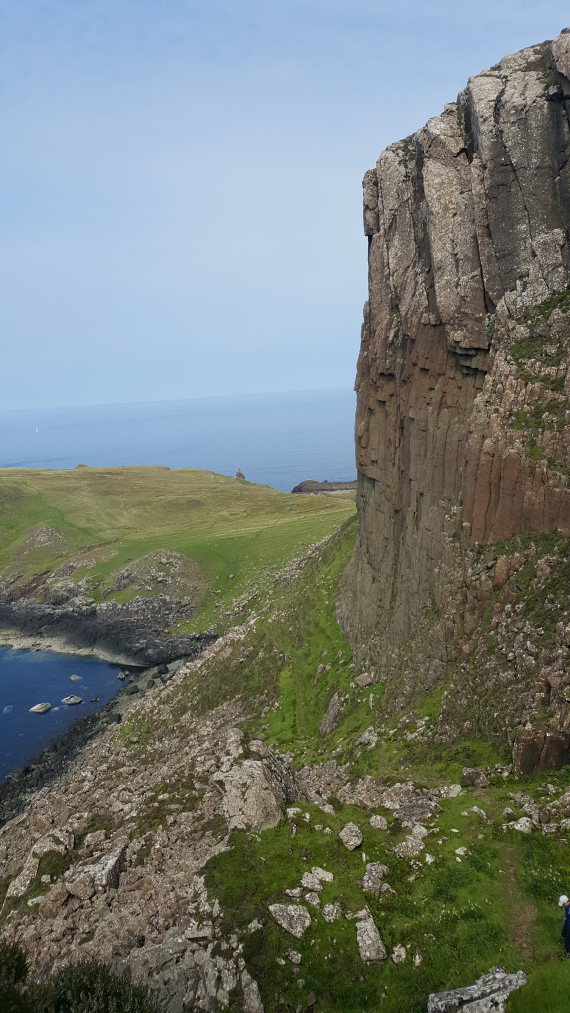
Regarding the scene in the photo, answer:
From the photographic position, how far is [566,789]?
24.0 meters

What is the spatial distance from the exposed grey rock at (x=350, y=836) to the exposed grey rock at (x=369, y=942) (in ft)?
12.4

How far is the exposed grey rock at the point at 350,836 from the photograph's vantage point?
24.9 meters

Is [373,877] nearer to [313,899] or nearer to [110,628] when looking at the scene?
[313,899]

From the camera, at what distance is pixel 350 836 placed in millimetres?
25328

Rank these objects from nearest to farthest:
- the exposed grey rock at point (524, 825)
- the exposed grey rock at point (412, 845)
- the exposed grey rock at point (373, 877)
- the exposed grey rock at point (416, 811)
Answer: the exposed grey rock at point (373, 877)
the exposed grey rock at point (524, 825)
the exposed grey rock at point (412, 845)
the exposed grey rock at point (416, 811)

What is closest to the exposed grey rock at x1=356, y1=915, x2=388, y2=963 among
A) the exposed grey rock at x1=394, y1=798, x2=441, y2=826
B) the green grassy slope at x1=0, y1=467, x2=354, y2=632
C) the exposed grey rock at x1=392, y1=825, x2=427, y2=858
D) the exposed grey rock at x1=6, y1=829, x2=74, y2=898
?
the exposed grey rock at x1=392, y1=825, x2=427, y2=858

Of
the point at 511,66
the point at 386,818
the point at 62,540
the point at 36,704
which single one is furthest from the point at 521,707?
the point at 62,540

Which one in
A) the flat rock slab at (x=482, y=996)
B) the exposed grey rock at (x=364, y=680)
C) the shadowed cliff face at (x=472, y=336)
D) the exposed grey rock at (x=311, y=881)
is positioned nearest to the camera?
the flat rock slab at (x=482, y=996)

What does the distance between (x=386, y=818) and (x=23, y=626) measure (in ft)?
290

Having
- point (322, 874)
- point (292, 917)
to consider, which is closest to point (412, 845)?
point (322, 874)

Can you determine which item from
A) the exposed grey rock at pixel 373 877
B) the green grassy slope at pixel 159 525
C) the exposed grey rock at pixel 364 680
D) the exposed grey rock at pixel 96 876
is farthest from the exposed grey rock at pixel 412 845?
the green grassy slope at pixel 159 525

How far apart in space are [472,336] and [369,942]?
29.8 metres

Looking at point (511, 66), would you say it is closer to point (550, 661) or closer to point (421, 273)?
point (421, 273)

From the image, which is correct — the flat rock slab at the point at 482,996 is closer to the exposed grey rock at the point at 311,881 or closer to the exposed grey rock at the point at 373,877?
the exposed grey rock at the point at 373,877
